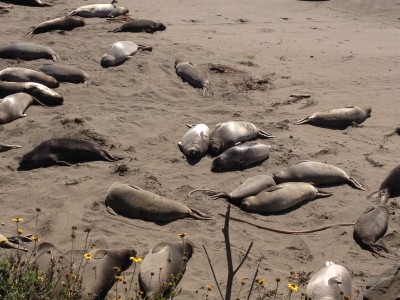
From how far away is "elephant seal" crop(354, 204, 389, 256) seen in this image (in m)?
6.26

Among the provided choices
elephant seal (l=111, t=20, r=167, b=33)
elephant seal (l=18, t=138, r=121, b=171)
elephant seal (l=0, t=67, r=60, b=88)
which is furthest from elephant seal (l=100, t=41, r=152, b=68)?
elephant seal (l=18, t=138, r=121, b=171)

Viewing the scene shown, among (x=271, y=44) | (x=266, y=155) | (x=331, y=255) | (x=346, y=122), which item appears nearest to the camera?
(x=331, y=255)

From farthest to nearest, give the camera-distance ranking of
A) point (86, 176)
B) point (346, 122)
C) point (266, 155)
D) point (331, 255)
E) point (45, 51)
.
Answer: point (45, 51) < point (346, 122) < point (266, 155) < point (86, 176) < point (331, 255)

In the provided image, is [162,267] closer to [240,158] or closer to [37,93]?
[240,158]

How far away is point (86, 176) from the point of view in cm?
725

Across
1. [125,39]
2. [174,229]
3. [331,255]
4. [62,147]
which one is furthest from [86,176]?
[125,39]

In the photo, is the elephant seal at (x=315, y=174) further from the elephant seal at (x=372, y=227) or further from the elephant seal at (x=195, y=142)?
the elephant seal at (x=195, y=142)

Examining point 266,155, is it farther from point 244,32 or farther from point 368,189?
point 244,32

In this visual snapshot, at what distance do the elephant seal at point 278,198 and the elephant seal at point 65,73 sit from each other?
3957mm

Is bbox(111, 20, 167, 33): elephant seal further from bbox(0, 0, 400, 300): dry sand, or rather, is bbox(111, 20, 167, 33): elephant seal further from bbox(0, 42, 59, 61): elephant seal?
bbox(0, 42, 59, 61): elephant seal

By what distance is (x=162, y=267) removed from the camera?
5.22 meters

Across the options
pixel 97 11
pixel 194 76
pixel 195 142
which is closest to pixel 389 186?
pixel 195 142

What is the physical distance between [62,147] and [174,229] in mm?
1862

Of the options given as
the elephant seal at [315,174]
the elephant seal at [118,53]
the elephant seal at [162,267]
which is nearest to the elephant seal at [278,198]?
the elephant seal at [315,174]
